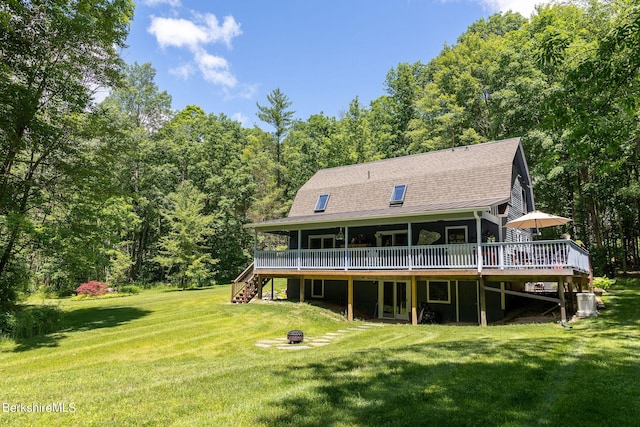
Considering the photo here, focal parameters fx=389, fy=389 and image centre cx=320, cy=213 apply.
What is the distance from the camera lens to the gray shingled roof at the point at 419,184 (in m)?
16.6

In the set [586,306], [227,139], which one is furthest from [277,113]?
[586,306]

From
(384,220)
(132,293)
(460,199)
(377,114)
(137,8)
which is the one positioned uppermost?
(377,114)

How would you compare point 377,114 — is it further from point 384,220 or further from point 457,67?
point 384,220

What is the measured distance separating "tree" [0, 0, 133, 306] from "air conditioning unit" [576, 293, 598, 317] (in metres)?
17.4

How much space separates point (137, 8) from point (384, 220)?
1322 cm

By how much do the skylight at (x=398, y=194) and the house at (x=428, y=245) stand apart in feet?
0.19

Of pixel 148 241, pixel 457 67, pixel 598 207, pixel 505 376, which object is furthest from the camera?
pixel 148 241

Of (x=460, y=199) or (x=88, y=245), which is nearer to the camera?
(x=88, y=245)

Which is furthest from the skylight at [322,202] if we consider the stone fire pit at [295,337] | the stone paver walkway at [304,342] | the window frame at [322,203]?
the stone fire pit at [295,337]

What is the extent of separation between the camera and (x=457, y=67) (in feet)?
115

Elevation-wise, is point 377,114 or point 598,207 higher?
point 377,114

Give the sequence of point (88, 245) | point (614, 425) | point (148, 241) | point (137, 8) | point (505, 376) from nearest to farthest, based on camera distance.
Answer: point (614, 425)
point (505, 376)
point (88, 245)
point (137, 8)
point (148, 241)

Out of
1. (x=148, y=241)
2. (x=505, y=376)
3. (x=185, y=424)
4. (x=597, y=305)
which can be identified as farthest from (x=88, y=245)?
(x=148, y=241)

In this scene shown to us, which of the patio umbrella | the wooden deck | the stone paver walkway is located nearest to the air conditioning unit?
the wooden deck
